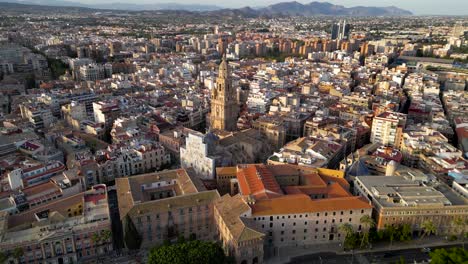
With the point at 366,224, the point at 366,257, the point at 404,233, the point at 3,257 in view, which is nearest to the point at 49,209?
the point at 3,257

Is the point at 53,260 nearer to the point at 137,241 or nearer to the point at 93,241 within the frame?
the point at 93,241

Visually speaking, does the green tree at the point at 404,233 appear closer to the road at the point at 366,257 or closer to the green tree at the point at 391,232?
the green tree at the point at 391,232

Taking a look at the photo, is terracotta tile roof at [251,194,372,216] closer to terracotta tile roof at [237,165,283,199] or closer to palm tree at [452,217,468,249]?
terracotta tile roof at [237,165,283,199]

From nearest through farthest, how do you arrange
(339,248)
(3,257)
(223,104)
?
1. (3,257)
2. (339,248)
3. (223,104)

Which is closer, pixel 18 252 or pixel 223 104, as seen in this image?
pixel 18 252

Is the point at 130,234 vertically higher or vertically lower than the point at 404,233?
higher

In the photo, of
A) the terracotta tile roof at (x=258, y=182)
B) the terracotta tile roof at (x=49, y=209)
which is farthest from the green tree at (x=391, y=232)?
the terracotta tile roof at (x=49, y=209)

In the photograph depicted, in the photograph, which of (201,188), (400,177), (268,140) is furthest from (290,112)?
(201,188)

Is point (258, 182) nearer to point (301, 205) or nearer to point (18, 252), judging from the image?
point (301, 205)
